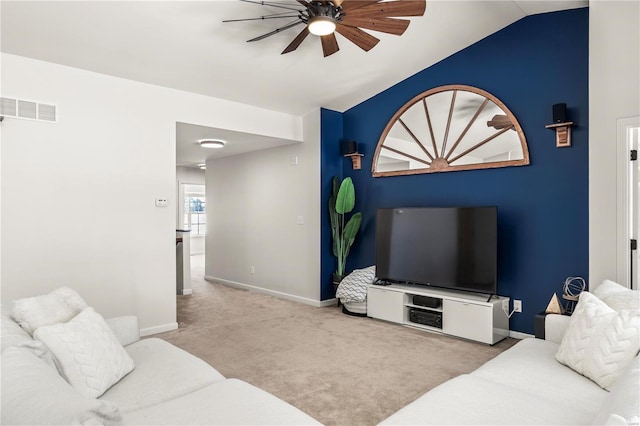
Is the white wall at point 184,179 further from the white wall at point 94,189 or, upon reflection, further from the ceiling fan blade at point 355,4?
the ceiling fan blade at point 355,4

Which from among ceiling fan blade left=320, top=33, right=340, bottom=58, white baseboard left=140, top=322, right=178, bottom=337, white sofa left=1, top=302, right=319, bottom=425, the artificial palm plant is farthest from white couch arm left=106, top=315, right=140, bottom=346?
the artificial palm plant

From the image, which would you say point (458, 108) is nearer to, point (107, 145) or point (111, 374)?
point (107, 145)

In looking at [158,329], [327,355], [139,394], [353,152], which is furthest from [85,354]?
[353,152]

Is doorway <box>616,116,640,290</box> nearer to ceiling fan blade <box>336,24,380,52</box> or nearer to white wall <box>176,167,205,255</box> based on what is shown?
ceiling fan blade <box>336,24,380,52</box>

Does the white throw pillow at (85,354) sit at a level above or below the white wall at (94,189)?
below

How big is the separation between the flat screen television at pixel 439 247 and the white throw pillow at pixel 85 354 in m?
3.19

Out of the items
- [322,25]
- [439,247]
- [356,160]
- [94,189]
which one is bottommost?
[439,247]

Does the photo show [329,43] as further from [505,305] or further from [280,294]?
[280,294]

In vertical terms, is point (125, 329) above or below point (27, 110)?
below

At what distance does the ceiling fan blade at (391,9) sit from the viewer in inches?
105

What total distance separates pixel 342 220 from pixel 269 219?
1325mm

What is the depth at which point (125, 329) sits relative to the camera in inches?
95.7

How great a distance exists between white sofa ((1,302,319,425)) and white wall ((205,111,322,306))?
130 inches

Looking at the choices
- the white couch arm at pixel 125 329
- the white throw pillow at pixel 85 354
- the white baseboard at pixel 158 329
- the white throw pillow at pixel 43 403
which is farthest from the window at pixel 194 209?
the white throw pillow at pixel 43 403
